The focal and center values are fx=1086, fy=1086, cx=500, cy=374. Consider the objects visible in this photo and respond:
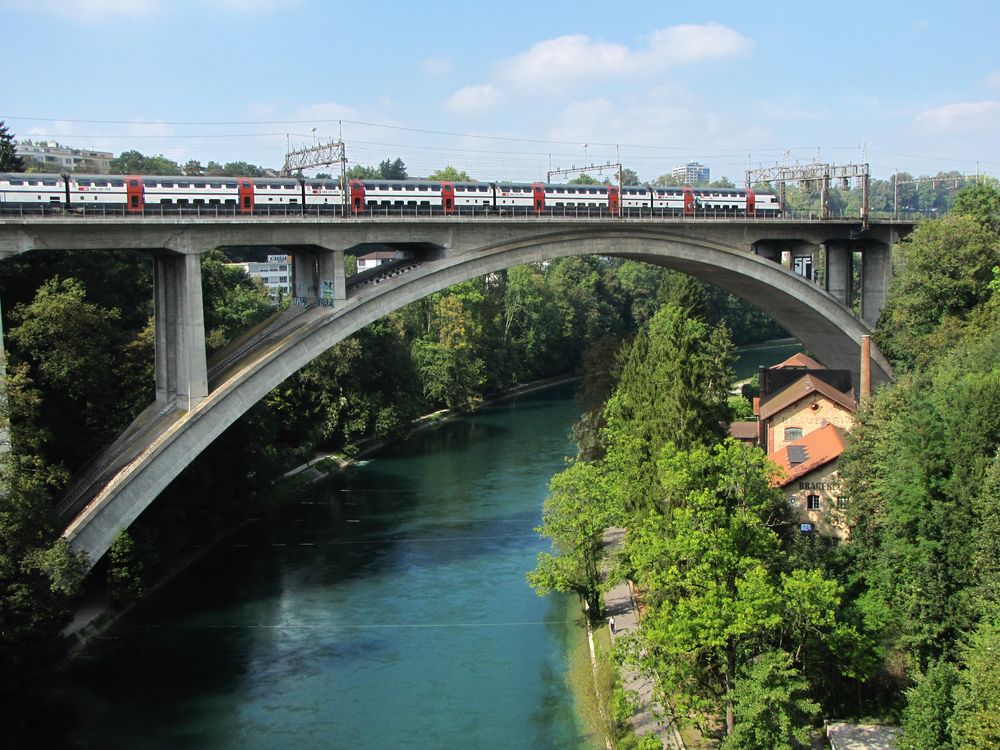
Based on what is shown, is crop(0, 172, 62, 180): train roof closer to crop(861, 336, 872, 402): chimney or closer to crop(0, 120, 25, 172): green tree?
crop(0, 120, 25, 172): green tree

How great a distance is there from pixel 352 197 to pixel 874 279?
19.8m

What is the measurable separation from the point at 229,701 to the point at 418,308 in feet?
115

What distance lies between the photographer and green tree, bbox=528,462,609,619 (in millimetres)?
23141

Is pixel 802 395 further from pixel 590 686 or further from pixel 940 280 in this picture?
pixel 590 686

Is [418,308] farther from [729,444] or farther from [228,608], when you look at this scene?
[729,444]

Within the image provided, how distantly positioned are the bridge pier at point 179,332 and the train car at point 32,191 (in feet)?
8.40

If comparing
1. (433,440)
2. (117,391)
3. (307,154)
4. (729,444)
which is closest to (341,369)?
(433,440)

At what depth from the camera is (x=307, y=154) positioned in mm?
30688

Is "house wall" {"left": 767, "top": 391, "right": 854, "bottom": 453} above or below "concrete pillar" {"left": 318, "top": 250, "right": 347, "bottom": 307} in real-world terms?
below

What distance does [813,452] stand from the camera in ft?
87.5

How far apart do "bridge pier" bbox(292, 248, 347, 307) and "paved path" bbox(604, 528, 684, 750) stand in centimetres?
941

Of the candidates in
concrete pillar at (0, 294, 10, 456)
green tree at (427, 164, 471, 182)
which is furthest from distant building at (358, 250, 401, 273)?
concrete pillar at (0, 294, 10, 456)

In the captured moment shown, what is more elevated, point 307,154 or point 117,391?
point 307,154

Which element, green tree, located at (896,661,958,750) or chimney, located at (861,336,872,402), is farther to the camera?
chimney, located at (861,336,872,402)
